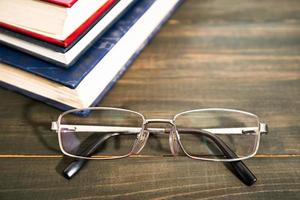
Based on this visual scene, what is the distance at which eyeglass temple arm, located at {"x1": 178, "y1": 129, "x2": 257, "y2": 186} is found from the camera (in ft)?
1.56

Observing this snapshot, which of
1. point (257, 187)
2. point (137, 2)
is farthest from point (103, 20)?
point (257, 187)

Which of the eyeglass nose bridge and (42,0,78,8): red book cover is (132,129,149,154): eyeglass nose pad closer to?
the eyeglass nose bridge

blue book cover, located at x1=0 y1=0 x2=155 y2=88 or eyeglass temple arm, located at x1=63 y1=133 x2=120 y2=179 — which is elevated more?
blue book cover, located at x1=0 y1=0 x2=155 y2=88

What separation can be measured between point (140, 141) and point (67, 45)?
0.18 meters

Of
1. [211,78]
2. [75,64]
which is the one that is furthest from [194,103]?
[75,64]

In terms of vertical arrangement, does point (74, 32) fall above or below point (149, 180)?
above

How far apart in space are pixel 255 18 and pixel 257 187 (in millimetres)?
398

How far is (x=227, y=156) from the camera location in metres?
0.51

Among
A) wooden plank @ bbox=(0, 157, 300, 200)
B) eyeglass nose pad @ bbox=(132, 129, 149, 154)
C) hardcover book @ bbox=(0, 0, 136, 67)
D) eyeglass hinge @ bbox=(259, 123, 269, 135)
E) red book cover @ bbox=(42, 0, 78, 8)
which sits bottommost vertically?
wooden plank @ bbox=(0, 157, 300, 200)

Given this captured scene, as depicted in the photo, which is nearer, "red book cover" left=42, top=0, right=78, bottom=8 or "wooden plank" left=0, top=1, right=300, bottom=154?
"red book cover" left=42, top=0, right=78, bottom=8

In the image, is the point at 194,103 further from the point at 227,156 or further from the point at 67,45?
the point at 67,45

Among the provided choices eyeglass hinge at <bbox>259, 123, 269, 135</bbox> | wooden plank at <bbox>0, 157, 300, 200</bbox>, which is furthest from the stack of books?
eyeglass hinge at <bbox>259, 123, 269, 135</bbox>

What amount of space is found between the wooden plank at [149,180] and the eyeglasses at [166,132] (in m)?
0.02

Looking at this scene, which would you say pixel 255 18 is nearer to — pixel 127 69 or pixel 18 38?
pixel 127 69
